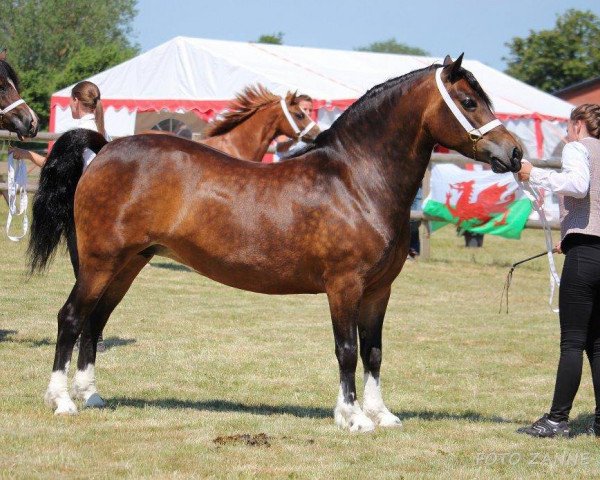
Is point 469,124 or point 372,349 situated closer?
point 469,124

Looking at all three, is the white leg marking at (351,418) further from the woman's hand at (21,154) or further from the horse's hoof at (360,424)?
the woman's hand at (21,154)

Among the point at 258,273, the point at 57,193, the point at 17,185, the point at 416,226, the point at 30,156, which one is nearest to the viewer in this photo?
the point at 258,273

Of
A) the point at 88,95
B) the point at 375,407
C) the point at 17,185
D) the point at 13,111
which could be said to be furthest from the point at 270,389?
the point at 17,185

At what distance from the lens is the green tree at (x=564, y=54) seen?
5750 centimetres

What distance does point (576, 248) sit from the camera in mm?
5914

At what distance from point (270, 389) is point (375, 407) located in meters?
1.37

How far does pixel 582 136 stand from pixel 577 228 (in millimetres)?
600

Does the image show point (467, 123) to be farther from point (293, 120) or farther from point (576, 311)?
point (293, 120)

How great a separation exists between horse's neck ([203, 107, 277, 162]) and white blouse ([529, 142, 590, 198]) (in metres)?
5.46

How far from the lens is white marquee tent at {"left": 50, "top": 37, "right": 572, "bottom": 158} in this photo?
762 inches

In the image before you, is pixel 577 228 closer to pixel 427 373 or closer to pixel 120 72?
pixel 427 373

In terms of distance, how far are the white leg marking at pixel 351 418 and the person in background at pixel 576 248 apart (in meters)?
1.09

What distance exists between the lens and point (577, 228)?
5.88 meters

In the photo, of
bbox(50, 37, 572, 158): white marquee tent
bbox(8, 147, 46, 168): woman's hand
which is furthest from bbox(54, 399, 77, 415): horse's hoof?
bbox(50, 37, 572, 158): white marquee tent
